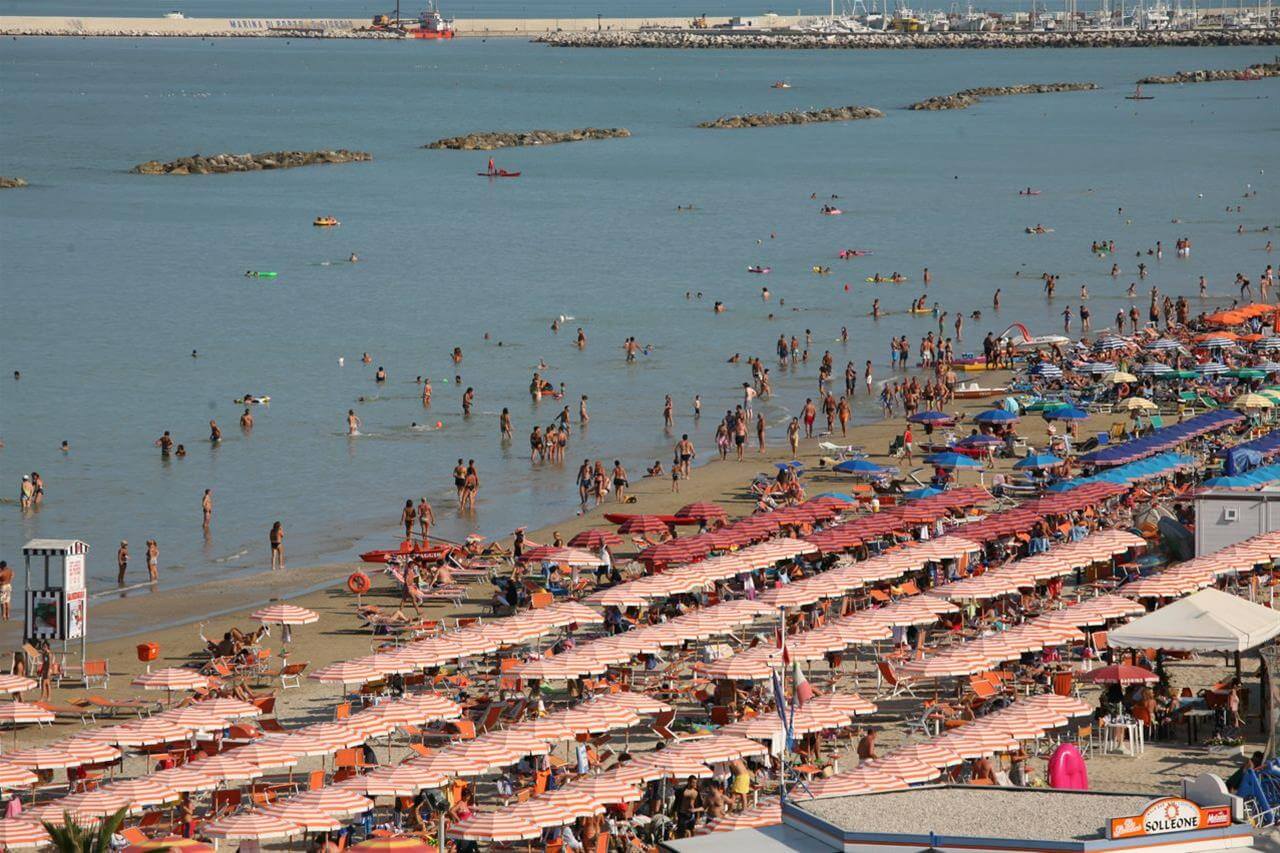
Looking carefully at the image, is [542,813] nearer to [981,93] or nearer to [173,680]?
[173,680]

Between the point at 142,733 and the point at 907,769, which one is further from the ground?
the point at 907,769

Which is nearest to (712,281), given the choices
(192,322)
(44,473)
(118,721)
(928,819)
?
(192,322)

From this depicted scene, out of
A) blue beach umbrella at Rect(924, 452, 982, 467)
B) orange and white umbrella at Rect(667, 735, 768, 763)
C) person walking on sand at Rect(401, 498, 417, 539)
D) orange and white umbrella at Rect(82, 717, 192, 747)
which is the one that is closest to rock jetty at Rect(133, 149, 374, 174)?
person walking on sand at Rect(401, 498, 417, 539)

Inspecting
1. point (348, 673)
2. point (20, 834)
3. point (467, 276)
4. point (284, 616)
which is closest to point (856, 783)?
point (348, 673)

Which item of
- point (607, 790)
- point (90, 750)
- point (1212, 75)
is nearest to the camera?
point (607, 790)

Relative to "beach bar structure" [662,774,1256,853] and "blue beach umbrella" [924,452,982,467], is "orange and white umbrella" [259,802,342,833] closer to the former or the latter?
"beach bar structure" [662,774,1256,853]

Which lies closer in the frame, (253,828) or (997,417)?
(253,828)

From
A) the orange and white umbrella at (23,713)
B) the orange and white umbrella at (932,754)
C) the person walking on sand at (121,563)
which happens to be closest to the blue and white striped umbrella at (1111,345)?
the person walking on sand at (121,563)
